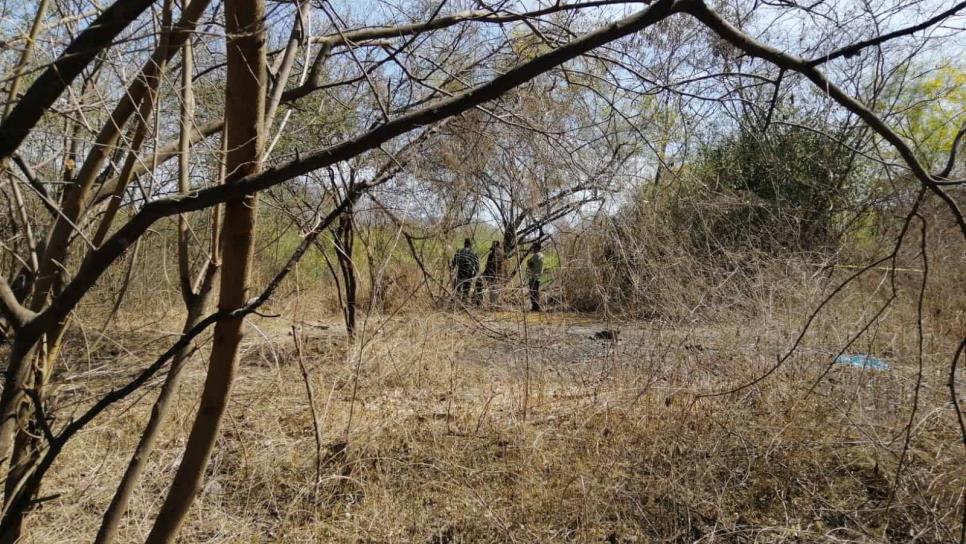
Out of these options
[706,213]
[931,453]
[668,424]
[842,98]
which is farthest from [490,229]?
[842,98]

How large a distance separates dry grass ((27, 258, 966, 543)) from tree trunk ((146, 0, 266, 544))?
4.32 ft

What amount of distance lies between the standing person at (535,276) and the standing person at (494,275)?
28 centimetres

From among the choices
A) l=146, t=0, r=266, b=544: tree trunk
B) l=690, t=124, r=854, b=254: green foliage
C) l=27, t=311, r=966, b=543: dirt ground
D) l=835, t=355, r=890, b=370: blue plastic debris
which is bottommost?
l=27, t=311, r=966, b=543: dirt ground

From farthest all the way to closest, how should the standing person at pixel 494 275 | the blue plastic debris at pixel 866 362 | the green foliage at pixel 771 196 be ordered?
1. the standing person at pixel 494 275
2. the green foliage at pixel 771 196
3. the blue plastic debris at pixel 866 362

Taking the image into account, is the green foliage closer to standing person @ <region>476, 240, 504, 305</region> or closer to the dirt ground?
the dirt ground

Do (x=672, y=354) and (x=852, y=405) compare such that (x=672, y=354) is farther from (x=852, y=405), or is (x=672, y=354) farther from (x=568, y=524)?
(x=568, y=524)

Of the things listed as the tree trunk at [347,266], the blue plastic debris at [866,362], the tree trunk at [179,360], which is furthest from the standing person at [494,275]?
the tree trunk at [179,360]

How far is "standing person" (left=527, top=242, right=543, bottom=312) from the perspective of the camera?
5.11 m

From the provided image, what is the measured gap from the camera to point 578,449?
3936mm

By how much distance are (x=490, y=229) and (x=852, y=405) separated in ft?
10.9

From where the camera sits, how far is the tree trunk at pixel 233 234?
1.39m

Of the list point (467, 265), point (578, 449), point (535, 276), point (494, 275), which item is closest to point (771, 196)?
point (535, 276)

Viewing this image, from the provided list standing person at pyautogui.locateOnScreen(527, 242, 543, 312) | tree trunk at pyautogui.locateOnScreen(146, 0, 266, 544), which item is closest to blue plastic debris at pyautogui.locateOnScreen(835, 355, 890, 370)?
standing person at pyautogui.locateOnScreen(527, 242, 543, 312)

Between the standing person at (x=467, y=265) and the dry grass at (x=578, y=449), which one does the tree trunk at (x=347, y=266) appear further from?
the standing person at (x=467, y=265)
